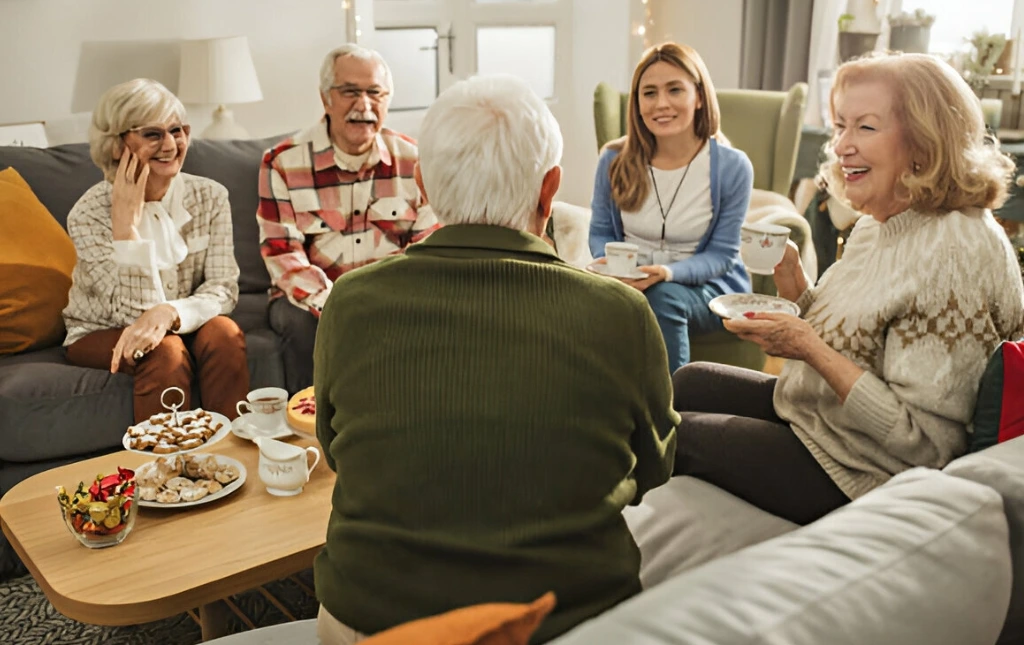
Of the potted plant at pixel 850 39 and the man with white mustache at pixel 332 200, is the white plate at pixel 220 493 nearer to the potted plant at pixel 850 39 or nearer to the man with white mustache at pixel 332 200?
the man with white mustache at pixel 332 200

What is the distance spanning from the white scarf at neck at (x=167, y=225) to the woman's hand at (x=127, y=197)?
0.15 ft

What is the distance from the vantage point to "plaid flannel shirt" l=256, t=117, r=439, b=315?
2.88 meters

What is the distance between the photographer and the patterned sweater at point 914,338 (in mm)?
1519

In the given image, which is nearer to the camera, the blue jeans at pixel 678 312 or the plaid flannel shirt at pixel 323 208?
the blue jeans at pixel 678 312

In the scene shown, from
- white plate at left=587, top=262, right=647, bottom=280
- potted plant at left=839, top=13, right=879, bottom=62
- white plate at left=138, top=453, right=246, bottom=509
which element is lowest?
white plate at left=138, top=453, right=246, bottom=509

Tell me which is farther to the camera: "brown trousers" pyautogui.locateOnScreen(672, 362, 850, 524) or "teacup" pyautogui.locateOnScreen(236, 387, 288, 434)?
"teacup" pyautogui.locateOnScreen(236, 387, 288, 434)

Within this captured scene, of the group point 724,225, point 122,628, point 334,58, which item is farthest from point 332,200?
point 122,628

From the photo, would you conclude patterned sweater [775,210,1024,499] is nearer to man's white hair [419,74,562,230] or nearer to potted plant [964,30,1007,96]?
man's white hair [419,74,562,230]

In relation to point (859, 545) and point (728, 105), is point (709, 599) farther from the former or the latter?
point (728, 105)

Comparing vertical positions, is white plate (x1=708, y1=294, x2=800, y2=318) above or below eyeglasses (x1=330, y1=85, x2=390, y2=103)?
below

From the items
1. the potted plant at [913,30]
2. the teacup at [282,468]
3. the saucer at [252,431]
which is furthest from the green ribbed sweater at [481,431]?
the potted plant at [913,30]

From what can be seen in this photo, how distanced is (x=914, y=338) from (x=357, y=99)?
5.86ft

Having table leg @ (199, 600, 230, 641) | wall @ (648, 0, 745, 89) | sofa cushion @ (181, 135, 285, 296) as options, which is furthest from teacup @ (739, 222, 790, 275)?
wall @ (648, 0, 745, 89)

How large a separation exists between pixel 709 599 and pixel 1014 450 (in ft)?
1.59
